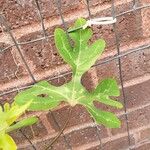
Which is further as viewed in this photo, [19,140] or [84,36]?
[19,140]

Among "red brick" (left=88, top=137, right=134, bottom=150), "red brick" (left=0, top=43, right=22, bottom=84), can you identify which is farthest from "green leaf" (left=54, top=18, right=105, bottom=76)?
"red brick" (left=88, top=137, right=134, bottom=150)

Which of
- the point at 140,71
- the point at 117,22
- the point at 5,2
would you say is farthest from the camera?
the point at 140,71

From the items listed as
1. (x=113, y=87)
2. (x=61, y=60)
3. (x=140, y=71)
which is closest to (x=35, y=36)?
(x=61, y=60)

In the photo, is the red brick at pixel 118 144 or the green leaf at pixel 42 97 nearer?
the green leaf at pixel 42 97

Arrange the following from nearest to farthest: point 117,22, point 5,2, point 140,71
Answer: point 5,2
point 117,22
point 140,71

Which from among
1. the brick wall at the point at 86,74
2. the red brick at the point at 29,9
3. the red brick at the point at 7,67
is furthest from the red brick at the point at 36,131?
the red brick at the point at 29,9

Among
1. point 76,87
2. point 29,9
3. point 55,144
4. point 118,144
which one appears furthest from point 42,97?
point 118,144

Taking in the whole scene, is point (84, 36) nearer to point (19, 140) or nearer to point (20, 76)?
point (20, 76)

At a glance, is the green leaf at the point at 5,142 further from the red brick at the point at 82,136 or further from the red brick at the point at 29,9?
the red brick at the point at 82,136

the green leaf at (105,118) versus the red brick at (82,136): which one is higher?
the red brick at (82,136)
